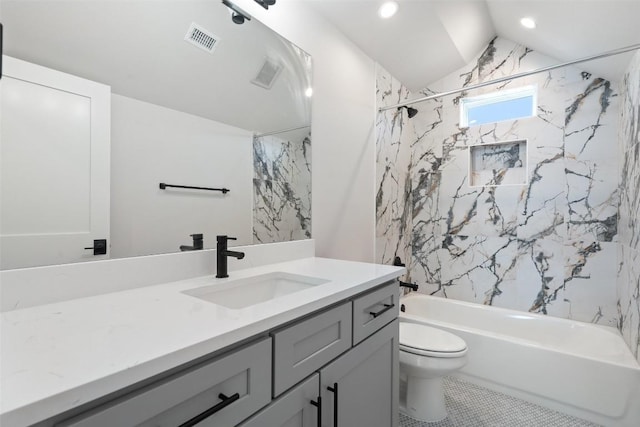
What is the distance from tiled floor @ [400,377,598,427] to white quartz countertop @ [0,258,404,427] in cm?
138

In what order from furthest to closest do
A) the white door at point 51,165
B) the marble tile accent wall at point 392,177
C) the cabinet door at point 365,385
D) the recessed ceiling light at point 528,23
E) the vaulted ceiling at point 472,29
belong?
the marble tile accent wall at point 392,177 → the recessed ceiling light at point 528,23 → the vaulted ceiling at point 472,29 → the cabinet door at point 365,385 → the white door at point 51,165

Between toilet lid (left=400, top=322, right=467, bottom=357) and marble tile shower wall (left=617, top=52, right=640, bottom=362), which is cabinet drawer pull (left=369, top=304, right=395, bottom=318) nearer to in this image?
toilet lid (left=400, top=322, right=467, bottom=357)

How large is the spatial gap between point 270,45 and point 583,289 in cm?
279

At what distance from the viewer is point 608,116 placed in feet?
7.31

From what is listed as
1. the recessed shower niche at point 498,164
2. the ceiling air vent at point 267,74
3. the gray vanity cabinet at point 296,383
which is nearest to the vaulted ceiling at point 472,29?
the ceiling air vent at point 267,74

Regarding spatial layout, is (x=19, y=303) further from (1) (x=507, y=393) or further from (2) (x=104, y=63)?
(1) (x=507, y=393)

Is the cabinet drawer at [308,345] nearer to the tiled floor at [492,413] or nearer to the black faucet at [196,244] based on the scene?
the black faucet at [196,244]

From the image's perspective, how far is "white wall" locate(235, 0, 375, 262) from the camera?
1.82m

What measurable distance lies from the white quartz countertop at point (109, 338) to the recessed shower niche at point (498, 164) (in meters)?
2.23

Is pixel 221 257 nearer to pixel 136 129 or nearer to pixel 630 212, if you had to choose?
pixel 136 129

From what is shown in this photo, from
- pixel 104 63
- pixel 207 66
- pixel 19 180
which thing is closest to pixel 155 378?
pixel 19 180

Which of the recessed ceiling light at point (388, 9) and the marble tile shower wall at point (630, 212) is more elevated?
the recessed ceiling light at point (388, 9)

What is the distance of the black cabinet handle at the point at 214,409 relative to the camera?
0.60 meters

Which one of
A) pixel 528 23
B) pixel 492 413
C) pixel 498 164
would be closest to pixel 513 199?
pixel 498 164
